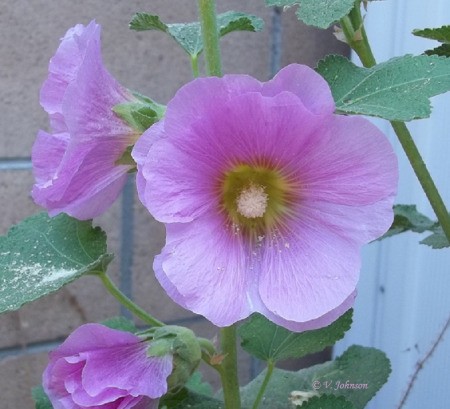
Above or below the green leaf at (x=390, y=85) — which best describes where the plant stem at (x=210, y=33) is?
above

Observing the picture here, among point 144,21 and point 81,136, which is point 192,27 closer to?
point 144,21

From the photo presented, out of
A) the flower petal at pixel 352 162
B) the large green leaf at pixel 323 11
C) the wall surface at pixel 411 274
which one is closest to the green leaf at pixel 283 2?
the large green leaf at pixel 323 11

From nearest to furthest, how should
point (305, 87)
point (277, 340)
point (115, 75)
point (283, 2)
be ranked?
1. point (305, 87)
2. point (283, 2)
3. point (277, 340)
4. point (115, 75)

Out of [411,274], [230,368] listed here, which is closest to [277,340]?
[230,368]

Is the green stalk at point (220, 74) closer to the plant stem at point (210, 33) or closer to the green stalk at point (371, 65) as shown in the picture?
the plant stem at point (210, 33)

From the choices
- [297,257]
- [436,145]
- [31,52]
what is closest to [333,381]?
[297,257]

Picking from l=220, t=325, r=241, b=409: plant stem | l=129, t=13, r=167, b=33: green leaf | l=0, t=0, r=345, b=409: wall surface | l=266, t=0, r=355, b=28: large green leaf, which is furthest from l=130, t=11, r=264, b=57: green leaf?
l=0, t=0, r=345, b=409: wall surface

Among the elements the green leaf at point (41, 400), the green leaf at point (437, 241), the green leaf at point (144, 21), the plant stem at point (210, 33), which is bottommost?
the green leaf at point (41, 400)
